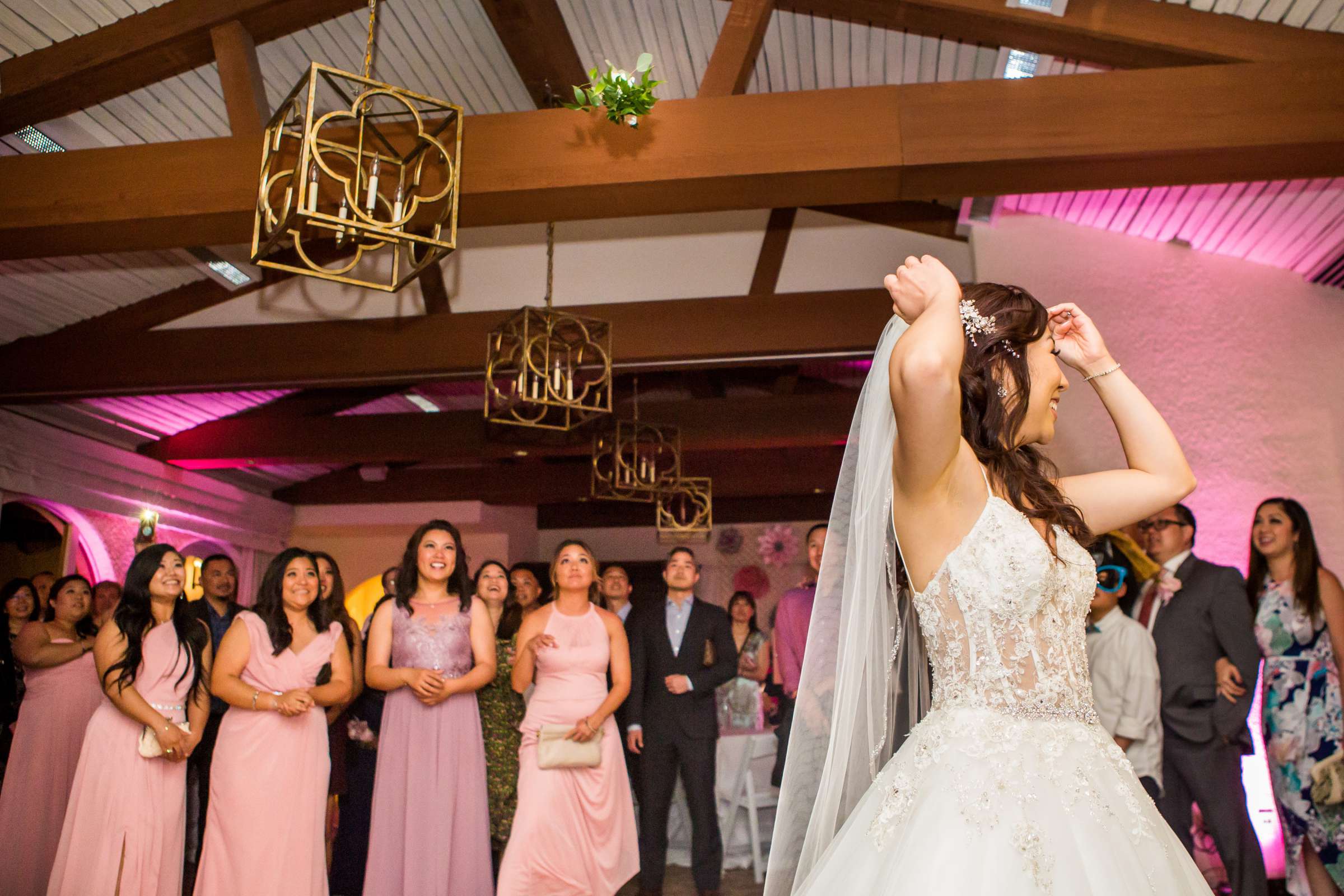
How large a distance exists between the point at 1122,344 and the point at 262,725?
4.23 metres

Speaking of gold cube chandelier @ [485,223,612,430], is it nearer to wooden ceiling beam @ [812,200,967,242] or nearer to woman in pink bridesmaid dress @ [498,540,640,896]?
woman in pink bridesmaid dress @ [498,540,640,896]

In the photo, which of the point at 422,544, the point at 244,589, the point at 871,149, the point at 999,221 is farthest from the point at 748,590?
the point at 871,149

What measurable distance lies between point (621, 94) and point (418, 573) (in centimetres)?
220

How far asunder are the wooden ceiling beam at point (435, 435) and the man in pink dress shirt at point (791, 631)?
339 cm

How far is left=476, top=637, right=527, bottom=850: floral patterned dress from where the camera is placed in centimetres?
474

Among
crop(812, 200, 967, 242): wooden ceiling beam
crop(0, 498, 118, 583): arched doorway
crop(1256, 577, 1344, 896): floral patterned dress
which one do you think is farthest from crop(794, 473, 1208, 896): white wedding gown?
crop(0, 498, 118, 583): arched doorway

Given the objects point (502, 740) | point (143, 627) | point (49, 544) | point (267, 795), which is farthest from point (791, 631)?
point (49, 544)

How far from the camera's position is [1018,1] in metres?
3.75

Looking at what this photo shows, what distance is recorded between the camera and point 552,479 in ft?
36.5

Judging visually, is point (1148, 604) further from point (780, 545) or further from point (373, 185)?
point (780, 545)

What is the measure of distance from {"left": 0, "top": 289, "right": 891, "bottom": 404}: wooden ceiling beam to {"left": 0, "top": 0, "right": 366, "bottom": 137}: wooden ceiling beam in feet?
7.82

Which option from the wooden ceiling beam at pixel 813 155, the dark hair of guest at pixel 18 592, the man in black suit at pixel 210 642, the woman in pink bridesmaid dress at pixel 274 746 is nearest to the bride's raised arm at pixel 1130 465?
the wooden ceiling beam at pixel 813 155

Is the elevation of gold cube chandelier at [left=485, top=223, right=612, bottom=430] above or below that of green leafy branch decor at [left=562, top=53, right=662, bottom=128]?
below

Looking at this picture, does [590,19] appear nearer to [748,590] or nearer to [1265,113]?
[1265,113]
